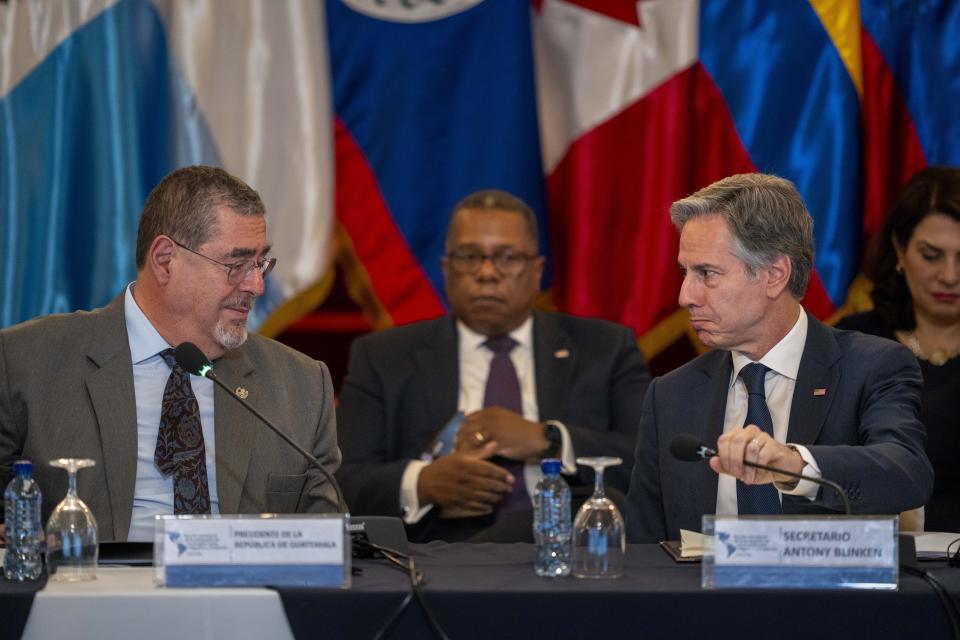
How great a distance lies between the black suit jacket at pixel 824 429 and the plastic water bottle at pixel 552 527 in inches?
19.1

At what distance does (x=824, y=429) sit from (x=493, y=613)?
103 centimetres

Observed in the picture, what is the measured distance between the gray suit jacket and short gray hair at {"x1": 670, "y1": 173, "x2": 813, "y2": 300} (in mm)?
976

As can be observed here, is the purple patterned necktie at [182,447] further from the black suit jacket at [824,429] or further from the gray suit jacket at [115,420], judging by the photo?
the black suit jacket at [824,429]

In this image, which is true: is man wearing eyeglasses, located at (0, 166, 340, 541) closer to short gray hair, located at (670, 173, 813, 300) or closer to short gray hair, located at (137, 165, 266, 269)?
short gray hair, located at (137, 165, 266, 269)

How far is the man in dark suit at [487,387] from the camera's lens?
3.84 metres

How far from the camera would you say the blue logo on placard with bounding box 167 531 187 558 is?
1.98 m

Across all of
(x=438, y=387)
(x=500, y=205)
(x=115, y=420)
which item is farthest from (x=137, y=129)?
(x=115, y=420)

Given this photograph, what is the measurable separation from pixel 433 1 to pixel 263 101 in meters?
0.67

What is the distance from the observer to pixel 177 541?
198 cm

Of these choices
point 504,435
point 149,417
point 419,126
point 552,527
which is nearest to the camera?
point 552,527

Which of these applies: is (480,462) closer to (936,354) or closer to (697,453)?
(936,354)

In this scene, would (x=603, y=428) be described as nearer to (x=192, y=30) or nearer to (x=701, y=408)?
(x=701, y=408)

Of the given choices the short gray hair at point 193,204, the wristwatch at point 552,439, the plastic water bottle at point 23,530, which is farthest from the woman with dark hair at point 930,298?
the plastic water bottle at point 23,530

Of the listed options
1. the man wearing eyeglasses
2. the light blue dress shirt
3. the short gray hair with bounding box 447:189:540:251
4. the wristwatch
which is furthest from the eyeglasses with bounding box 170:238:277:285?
the short gray hair with bounding box 447:189:540:251
